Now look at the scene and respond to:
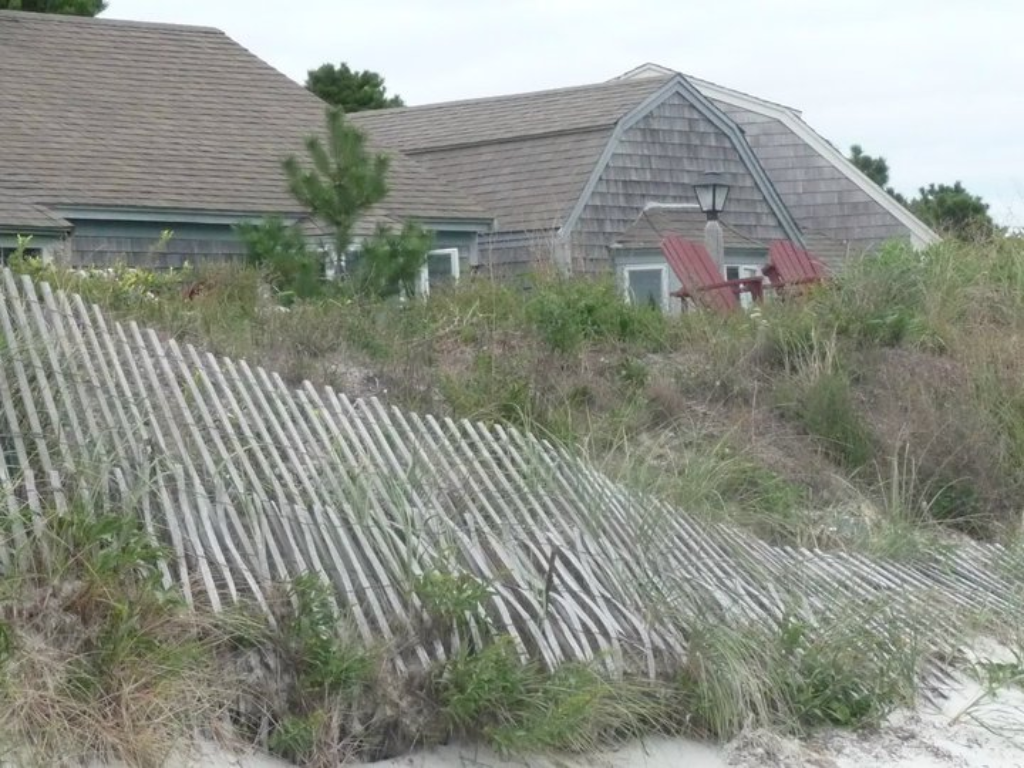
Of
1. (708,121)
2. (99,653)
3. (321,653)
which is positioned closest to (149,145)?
(708,121)

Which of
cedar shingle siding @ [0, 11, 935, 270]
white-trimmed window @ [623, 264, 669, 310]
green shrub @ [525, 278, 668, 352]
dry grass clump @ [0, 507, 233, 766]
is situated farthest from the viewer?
white-trimmed window @ [623, 264, 669, 310]

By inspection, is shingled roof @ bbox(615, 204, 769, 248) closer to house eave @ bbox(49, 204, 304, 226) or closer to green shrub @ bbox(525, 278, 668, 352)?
house eave @ bbox(49, 204, 304, 226)

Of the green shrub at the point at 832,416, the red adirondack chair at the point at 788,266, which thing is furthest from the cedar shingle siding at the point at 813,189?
the green shrub at the point at 832,416

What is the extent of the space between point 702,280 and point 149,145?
6851 millimetres

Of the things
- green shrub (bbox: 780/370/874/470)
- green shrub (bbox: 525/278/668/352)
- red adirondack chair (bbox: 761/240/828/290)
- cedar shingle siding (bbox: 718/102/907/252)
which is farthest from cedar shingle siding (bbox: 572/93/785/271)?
green shrub (bbox: 780/370/874/470)

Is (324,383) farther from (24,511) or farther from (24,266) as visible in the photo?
(24,511)

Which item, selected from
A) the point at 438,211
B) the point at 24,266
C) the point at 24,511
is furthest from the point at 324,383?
the point at 438,211

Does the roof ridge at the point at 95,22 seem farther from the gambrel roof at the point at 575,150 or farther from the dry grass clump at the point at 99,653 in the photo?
the dry grass clump at the point at 99,653

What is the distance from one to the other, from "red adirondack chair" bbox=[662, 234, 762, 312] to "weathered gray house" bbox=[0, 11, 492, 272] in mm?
4140

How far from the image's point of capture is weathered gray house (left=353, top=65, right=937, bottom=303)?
23.7 meters

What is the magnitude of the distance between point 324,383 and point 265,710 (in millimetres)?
3284

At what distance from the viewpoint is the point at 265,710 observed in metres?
5.85

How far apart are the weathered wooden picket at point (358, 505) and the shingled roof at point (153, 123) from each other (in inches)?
407

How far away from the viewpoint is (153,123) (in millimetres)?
20094
